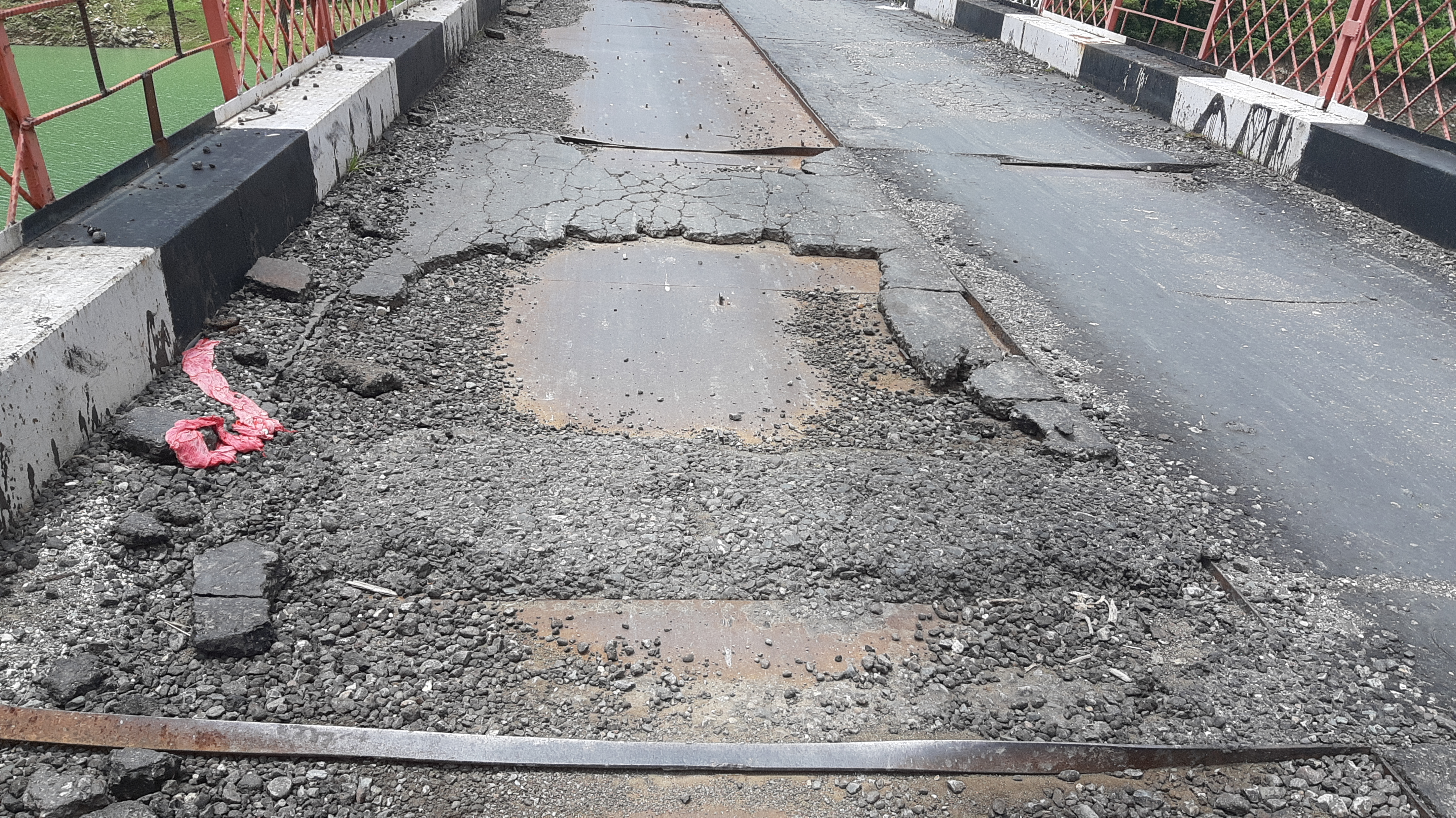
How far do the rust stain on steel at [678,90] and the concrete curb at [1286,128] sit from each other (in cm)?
305

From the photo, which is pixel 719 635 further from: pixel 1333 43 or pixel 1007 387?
pixel 1333 43

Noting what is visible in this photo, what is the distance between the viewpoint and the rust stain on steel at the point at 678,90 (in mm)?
6840

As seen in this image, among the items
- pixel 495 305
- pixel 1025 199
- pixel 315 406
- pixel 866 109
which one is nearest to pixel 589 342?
pixel 495 305

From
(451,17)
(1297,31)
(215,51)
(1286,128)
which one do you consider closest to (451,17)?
(451,17)

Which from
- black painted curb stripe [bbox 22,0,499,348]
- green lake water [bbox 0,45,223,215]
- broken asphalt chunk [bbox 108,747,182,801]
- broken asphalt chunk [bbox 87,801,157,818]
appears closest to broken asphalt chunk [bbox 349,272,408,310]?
black painted curb stripe [bbox 22,0,499,348]

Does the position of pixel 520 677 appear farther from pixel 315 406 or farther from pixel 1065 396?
pixel 1065 396

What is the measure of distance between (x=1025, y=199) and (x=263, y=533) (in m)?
4.92

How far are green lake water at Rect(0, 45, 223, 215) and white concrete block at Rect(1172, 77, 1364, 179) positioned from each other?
6856 mm

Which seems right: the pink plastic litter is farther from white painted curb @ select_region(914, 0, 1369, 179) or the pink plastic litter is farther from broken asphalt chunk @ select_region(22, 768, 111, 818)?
white painted curb @ select_region(914, 0, 1369, 179)

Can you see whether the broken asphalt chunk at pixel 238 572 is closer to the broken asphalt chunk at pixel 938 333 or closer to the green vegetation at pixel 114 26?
the broken asphalt chunk at pixel 938 333

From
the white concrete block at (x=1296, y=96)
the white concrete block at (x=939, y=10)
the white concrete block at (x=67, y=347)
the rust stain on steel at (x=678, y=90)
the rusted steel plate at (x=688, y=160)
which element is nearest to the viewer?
the white concrete block at (x=67, y=347)

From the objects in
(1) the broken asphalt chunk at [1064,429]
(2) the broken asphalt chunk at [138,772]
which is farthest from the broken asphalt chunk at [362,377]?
(1) the broken asphalt chunk at [1064,429]

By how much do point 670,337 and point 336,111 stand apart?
2597mm

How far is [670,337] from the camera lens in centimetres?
398
